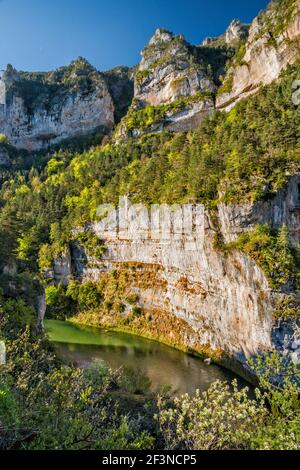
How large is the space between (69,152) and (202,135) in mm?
53105

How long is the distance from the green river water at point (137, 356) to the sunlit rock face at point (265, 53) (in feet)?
186

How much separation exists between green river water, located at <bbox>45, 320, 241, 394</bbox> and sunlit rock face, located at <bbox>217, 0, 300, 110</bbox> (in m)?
56.7

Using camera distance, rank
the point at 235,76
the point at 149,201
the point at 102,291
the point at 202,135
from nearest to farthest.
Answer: the point at 149,201, the point at 102,291, the point at 202,135, the point at 235,76

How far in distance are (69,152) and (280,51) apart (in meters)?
59.4

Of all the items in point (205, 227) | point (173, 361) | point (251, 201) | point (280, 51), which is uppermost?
point (280, 51)

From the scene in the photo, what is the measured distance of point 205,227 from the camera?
112 feet

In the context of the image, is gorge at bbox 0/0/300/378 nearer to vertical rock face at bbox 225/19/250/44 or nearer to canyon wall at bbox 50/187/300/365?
canyon wall at bbox 50/187/300/365

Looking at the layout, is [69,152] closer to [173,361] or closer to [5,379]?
[173,361]

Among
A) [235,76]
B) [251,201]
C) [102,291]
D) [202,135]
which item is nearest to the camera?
[251,201]

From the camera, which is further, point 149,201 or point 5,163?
point 5,163

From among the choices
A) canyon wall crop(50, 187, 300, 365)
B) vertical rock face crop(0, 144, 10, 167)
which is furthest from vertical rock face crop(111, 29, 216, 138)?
canyon wall crop(50, 187, 300, 365)

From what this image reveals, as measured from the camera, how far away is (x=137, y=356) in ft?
112
